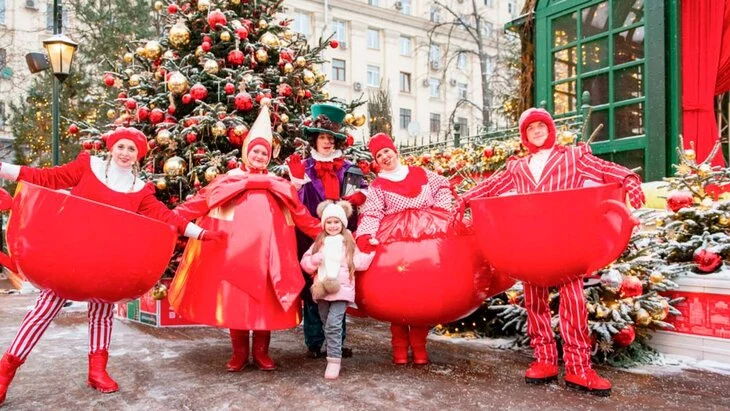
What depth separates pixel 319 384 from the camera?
3750mm

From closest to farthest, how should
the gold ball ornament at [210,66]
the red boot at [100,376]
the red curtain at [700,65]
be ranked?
the red boot at [100,376] < the gold ball ornament at [210,66] < the red curtain at [700,65]

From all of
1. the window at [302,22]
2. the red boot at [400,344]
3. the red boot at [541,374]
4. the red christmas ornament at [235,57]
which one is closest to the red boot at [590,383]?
the red boot at [541,374]

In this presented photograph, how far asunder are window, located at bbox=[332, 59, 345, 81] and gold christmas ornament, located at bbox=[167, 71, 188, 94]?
86.5 ft

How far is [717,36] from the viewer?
691 cm

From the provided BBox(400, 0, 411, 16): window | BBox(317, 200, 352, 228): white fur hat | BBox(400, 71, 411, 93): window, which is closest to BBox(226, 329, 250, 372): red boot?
BBox(317, 200, 352, 228): white fur hat

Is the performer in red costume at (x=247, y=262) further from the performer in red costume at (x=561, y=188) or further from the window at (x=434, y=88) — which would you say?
the window at (x=434, y=88)

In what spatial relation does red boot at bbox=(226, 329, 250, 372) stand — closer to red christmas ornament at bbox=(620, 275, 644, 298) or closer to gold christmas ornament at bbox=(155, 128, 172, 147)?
gold christmas ornament at bbox=(155, 128, 172, 147)

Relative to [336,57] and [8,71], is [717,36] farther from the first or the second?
[336,57]

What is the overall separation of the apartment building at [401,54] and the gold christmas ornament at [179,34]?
23759mm

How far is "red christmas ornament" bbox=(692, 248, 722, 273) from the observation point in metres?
4.36

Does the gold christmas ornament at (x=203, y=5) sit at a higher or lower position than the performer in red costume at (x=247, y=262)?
higher

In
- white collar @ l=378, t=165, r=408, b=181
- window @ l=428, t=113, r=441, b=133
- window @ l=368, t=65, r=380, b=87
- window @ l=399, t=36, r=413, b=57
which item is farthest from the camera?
window @ l=428, t=113, r=441, b=133

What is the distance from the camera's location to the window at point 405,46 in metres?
34.8

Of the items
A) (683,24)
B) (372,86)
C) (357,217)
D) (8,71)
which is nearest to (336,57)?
(372,86)
